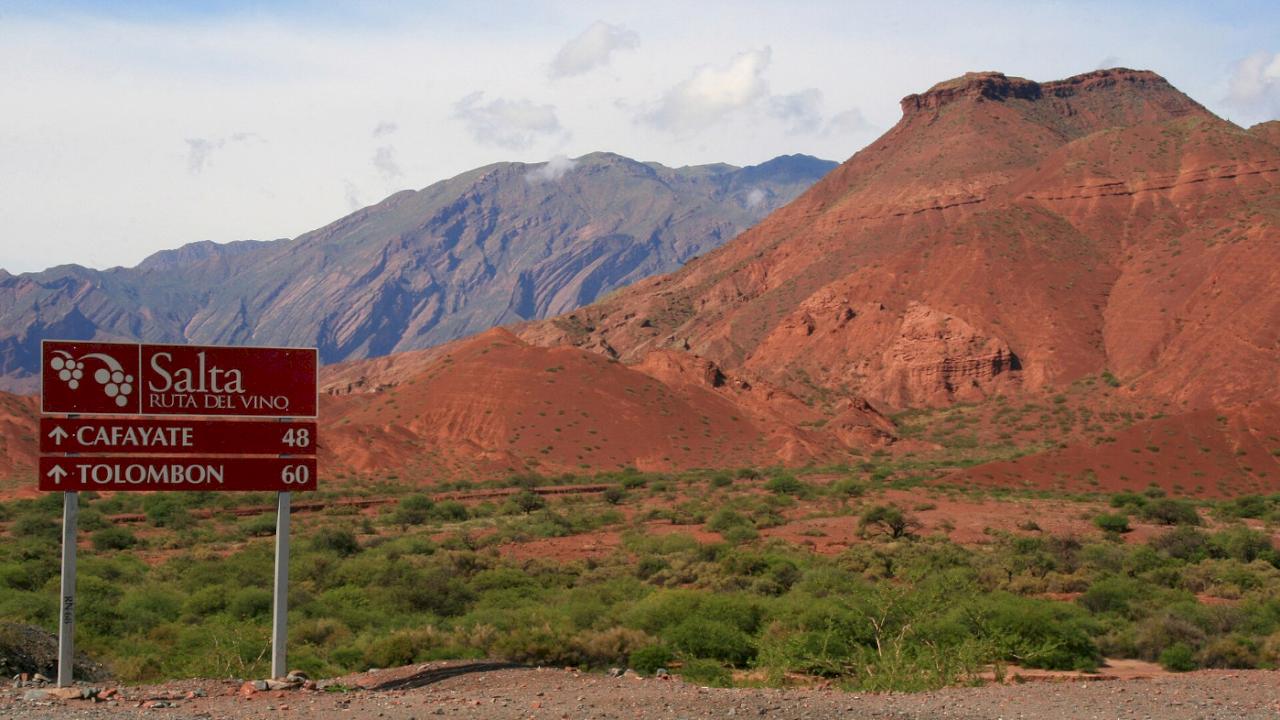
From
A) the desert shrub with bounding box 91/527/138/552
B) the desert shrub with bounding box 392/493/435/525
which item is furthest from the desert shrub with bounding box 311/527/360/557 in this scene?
the desert shrub with bounding box 392/493/435/525

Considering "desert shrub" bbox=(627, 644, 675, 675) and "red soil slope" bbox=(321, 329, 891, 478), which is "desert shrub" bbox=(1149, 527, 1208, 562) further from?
"red soil slope" bbox=(321, 329, 891, 478)

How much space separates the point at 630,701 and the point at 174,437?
19.5ft

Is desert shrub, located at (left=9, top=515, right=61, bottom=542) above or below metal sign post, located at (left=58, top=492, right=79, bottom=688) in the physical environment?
below

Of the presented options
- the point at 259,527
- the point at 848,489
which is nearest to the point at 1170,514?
the point at 848,489

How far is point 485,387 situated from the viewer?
248 ft

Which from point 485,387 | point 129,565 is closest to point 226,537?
point 129,565

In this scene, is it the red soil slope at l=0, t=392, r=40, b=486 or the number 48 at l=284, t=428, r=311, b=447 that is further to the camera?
Answer: the red soil slope at l=0, t=392, r=40, b=486

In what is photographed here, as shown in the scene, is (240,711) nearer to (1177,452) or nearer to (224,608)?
(224,608)

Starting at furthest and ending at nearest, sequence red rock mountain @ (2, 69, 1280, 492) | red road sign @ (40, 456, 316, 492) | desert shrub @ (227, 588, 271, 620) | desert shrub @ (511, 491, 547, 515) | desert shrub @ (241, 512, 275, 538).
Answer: red rock mountain @ (2, 69, 1280, 492) < desert shrub @ (511, 491, 547, 515) < desert shrub @ (241, 512, 275, 538) < desert shrub @ (227, 588, 271, 620) < red road sign @ (40, 456, 316, 492)

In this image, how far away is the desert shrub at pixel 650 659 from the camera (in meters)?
17.6

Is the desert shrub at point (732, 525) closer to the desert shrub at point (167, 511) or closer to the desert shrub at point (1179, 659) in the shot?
the desert shrub at point (1179, 659)

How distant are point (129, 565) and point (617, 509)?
21.9 meters

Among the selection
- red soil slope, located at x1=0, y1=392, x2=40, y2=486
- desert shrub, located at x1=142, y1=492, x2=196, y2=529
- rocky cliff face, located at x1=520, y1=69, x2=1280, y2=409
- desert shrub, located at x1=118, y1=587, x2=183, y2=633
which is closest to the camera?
desert shrub, located at x1=118, y1=587, x2=183, y2=633

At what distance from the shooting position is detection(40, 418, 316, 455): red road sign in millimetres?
13695
